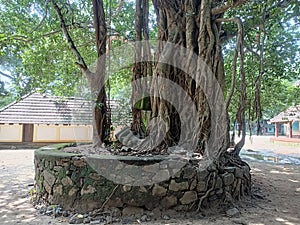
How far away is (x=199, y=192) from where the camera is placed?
10.6 ft

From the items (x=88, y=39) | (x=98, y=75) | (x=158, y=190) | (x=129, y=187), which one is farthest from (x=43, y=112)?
(x=158, y=190)

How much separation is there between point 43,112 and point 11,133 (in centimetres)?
165

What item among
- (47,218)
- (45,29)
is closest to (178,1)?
(45,29)

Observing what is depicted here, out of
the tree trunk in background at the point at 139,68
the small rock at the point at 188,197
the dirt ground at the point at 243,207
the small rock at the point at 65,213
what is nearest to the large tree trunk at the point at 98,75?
the tree trunk in background at the point at 139,68

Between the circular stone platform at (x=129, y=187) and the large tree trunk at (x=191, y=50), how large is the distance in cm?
56

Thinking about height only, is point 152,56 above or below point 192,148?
above

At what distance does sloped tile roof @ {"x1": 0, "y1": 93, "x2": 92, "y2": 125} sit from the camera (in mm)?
11430

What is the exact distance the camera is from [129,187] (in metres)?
3.13

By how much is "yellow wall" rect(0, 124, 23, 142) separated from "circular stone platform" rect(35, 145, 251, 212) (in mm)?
9566

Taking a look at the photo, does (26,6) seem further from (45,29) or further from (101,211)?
(101,211)

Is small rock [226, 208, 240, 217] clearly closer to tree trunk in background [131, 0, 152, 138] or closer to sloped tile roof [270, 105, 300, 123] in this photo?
tree trunk in background [131, 0, 152, 138]

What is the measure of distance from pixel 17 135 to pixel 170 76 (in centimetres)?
1013

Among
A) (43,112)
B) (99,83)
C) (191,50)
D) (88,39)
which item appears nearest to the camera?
(191,50)

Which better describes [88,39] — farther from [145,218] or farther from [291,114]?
[291,114]
